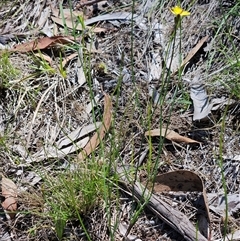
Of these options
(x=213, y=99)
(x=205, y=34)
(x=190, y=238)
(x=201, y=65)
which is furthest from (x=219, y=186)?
(x=205, y=34)

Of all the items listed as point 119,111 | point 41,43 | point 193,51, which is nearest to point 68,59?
point 41,43

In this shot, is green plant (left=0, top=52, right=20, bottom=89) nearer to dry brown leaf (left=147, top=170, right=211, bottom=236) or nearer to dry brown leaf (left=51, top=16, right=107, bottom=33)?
dry brown leaf (left=51, top=16, right=107, bottom=33)

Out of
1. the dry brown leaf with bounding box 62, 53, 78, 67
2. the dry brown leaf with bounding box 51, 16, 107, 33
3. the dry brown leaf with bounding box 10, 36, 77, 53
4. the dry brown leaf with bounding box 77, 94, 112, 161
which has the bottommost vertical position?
the dry brown leaf with bounding box 77, 94, 112, 161

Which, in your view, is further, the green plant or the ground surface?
the green plant

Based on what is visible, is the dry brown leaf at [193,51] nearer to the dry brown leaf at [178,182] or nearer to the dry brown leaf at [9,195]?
the dry brown leaf at [178,182]

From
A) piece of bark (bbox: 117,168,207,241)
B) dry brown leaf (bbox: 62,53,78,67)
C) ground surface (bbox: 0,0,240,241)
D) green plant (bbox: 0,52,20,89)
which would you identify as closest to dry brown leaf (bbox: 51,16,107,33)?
ground surface (bbox: 0,0,240,241)

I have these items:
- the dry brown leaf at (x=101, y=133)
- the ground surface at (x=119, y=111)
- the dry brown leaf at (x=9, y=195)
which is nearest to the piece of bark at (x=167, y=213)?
the ground surface at (x=119, y=111)

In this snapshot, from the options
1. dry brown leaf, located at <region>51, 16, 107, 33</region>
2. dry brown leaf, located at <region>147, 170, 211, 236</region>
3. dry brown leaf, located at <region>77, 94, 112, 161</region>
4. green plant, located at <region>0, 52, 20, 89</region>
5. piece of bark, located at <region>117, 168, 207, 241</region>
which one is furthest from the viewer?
dry brown leaf, located at <region>51, 16, 107, 33</region>

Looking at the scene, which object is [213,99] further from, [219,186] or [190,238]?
[190,238]
